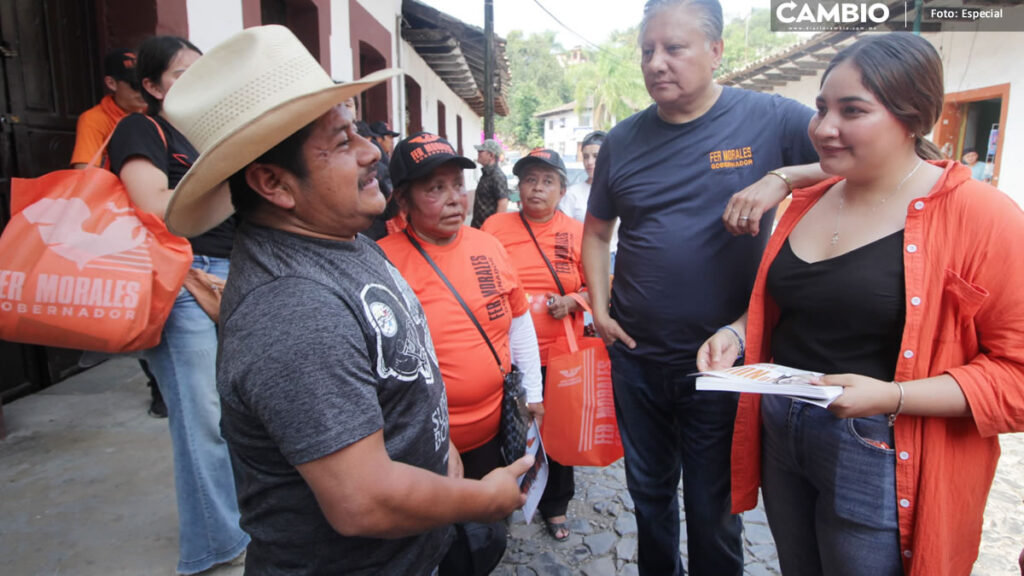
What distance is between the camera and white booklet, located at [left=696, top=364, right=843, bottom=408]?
1269mm

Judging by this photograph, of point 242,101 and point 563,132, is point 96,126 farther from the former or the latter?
point 563,132

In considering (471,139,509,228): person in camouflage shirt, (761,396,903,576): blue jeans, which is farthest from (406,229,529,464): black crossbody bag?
(471,139,509,228): person in camouflage shirt

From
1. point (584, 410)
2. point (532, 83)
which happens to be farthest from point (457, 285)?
point (532, 83)

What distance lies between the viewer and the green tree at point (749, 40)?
4688 centimetres

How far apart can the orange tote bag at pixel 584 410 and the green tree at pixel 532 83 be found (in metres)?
54.3

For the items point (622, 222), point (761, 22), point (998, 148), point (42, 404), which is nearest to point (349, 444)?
point (622, 222)

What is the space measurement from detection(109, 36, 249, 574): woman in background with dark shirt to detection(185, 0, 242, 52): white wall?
147 centimetres

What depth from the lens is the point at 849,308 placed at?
147 cm

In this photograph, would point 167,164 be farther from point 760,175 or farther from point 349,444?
point 760,175

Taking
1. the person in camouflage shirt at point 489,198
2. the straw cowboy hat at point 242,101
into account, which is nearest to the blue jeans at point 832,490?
the straw cowboy hat at point 242,101

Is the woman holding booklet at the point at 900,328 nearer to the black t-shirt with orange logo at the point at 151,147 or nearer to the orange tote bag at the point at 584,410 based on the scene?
the orange tote bag at the point at 584,410

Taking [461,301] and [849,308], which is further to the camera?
[461,301]

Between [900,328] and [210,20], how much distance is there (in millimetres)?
4085

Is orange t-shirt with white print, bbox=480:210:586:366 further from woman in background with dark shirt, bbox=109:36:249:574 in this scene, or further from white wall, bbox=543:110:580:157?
white wall, bbox=543:110:580:157
